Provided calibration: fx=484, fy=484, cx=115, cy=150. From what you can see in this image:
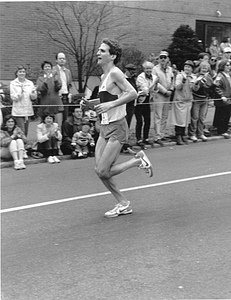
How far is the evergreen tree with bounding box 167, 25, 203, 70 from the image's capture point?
19.1 metres

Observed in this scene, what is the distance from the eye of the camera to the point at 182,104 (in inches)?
477

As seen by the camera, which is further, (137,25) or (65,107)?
(137,25)

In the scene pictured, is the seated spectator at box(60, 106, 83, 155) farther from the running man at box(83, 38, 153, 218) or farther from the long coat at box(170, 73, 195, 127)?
the running man at box(83, 38, 153, 218)

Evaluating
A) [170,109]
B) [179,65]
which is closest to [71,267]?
[170,109]

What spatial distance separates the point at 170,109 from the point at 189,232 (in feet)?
23.3

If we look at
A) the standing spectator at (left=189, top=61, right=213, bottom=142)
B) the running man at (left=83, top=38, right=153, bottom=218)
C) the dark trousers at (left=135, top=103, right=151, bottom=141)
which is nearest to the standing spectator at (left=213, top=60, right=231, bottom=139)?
the standing spectator at (left=189, top=61, right=213, bottom=142)

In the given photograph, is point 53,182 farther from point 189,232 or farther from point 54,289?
point 54,289

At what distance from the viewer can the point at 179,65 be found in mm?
19094

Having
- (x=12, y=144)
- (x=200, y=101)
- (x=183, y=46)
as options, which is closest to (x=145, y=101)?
(x=200, y=101)

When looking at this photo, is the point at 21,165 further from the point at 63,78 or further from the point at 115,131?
the point at 115,131

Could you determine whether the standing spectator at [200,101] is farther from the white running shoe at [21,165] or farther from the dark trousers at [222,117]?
the white running shoe at [21,165]

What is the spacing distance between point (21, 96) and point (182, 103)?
413 cm

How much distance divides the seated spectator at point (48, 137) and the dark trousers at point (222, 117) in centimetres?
524

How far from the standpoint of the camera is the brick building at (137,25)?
15820 millimetres
